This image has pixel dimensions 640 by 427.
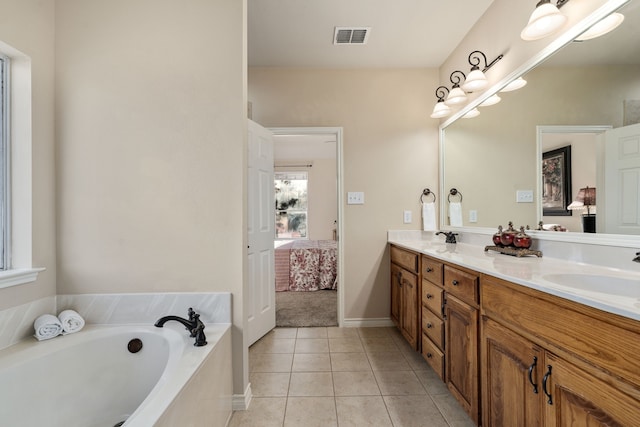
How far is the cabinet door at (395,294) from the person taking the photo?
260 centimetres

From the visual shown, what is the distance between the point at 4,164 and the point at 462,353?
2473mm

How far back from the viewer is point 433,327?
1.87 meters

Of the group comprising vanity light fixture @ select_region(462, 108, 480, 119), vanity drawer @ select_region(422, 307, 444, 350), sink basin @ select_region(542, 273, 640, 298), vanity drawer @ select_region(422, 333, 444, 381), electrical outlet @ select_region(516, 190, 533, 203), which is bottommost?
vanity drawer @ select_region(422, 333, 444, 381)

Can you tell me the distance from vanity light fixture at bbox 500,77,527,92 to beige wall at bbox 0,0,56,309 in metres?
2.74

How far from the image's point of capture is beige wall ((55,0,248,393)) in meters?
1.61

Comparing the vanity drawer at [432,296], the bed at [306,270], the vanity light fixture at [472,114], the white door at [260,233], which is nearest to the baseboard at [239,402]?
the white door at [260,233]

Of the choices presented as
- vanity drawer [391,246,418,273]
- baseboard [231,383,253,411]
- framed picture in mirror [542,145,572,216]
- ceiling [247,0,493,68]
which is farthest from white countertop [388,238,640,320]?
ceiling [247,0,493,68]

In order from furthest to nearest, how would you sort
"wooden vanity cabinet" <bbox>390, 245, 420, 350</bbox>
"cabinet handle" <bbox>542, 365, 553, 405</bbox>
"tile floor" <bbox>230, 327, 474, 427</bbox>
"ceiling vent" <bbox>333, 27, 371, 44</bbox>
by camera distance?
"ceiling vent" <bbox>333, 27, 371, 44</bbox> < "wooden vanity cabinet" <bbox>390, 245, 420, 350</bbox> < "tile floor" <bbox>230, 327, 474, 427</bbox> < "cabinet handle" <bbox>542, 365, 553, 405</bbox>

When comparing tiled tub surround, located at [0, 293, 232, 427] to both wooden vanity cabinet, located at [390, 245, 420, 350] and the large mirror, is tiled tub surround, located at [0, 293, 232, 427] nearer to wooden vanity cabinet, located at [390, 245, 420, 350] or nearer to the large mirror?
wooden vanity cabinet, located at [390, 245, 420, 350]

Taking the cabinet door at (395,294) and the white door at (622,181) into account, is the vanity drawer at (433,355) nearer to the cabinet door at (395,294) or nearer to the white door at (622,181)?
the cabinet door at (395,294)

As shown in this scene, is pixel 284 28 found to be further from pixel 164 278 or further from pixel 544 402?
pixel 544 402

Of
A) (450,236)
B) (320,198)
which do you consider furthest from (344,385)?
(320,198)

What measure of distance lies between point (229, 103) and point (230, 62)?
0.77 ft

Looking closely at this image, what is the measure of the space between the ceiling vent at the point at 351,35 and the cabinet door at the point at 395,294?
79.2 inches
